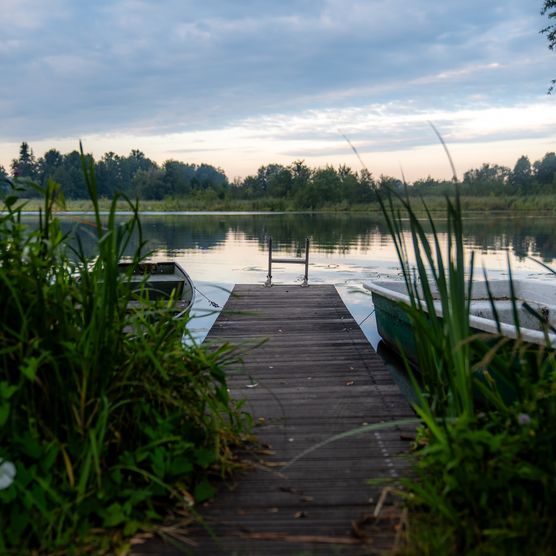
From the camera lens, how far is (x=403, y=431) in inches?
128

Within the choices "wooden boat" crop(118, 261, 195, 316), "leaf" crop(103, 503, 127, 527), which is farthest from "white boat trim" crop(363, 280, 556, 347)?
"leaf" crop(103, 503, 127, 527)

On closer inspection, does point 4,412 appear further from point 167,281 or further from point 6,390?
point 167,281

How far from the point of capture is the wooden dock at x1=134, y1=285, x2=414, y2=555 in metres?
2.15

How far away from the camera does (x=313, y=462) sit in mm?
2848

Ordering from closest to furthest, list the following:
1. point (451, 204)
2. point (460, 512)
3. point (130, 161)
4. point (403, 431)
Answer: point (460, 512)
point (451, 204)
point (403, 431)
point (130, 161)

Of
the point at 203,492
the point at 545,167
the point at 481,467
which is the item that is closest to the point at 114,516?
the point at 203,492

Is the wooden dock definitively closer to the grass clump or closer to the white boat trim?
the grass clump

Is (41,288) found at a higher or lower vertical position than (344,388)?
higher

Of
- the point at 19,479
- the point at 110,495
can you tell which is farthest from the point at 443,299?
the point at 19,479

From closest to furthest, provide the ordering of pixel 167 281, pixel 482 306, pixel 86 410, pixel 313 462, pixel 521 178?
1. pixel 86 410
2. pixel 313 462
3. pixel 521 178
4. pixel 482 306
5. pixel 167 281

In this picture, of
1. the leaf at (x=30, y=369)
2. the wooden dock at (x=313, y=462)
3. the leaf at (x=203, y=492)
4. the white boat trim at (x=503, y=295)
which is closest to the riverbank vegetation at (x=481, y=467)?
the wooden dock at (x=313, y=462)

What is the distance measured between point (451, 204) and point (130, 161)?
250 feet

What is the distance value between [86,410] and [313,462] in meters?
1.10

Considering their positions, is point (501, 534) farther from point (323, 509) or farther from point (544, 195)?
point (544, 195)
